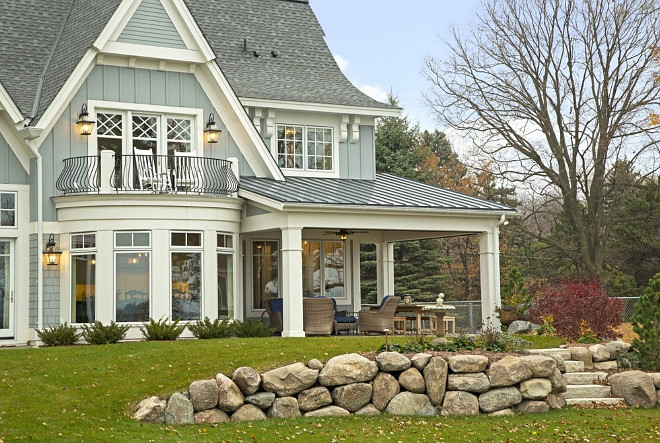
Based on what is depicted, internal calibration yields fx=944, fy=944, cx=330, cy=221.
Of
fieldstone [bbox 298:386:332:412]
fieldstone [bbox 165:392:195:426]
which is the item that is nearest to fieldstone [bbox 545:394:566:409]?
fieldstone [bbox 298:386:332:412]

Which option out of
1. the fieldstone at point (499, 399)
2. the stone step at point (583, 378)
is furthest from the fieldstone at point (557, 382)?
the stone step at point (583, 378)

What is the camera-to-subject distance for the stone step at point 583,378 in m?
16.0

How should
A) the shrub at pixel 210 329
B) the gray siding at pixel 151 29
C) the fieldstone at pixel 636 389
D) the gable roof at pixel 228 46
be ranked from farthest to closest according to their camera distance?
the gable roof at pixel 228 46 < the gray siding at pixel 151 29 < the shrub at pixel 210 329 < the fieldstone at pixel 636 389

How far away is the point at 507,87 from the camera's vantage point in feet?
103

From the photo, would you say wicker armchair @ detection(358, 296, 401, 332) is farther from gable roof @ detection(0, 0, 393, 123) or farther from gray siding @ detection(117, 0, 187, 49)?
gray siding @ detection(117, 0, 187, 49)

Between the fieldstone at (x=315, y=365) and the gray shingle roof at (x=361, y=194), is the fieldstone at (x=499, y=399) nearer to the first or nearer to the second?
the fieldstone at (x=315, y=365)

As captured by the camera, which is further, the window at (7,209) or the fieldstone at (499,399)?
the window at (7,209)

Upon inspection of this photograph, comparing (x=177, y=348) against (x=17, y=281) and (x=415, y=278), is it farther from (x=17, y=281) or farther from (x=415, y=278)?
(x=415, y=278)

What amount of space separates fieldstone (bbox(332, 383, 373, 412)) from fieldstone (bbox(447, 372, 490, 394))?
1.27m

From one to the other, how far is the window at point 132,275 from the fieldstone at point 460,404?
24.9 ft

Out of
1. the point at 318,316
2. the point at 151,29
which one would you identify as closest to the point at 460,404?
the point at 318,316

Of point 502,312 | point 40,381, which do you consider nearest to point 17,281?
point 40,381

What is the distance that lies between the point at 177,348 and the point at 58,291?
15.7ft

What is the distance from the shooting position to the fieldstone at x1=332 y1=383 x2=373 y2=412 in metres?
14.1
